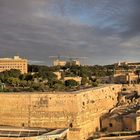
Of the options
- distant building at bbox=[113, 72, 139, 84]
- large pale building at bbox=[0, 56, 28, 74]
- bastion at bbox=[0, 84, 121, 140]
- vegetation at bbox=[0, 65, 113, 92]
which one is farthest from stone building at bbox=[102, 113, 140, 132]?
large pale building at bbox=[0, 56, 28, 74]

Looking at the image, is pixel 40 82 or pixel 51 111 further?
pixel 40 82

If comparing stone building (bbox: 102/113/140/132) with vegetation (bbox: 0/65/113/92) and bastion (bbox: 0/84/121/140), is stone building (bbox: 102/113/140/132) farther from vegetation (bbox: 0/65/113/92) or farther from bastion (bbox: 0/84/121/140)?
vegetation (bbox: 0/65/113/92)

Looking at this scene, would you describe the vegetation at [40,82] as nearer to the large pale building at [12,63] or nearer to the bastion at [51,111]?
the bastion at [51,111]

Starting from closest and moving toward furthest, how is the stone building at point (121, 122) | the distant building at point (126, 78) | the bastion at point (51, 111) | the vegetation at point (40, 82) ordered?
the stone building at point (121, 122), the bastion at point (51, 111), the vegetation at point (40, 82), the distant building at point (126, 78)

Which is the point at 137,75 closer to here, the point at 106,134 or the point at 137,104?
the point at 137,104

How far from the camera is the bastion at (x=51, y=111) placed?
14.7 meters

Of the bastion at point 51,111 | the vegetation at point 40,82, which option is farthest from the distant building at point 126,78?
the bastion at point 51,111

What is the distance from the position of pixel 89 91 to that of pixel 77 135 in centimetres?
214

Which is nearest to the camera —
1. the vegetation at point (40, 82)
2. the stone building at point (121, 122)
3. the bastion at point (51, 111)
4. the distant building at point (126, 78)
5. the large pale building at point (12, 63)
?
the stone building at point (121, 122)

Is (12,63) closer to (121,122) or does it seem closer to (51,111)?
(51,111)

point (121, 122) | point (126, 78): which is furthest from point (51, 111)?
point (126, 78)

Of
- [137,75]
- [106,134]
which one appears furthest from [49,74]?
[106,134]

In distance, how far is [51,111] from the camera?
48.7 ft

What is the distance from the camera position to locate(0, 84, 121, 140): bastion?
48.2 feet
